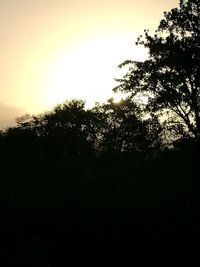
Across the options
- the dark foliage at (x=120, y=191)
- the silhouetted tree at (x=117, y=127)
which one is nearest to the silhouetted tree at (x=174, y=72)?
the dark foliage at (x=120, y=191)

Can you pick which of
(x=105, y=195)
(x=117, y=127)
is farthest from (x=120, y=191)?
(x=117, y=127)

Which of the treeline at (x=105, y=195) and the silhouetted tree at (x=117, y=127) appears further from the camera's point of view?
the silhouetted tree at (x=117, y=127)

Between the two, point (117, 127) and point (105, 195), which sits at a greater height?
point (117, 127)

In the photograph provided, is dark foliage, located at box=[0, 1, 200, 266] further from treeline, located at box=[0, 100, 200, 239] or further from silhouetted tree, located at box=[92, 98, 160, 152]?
silhouetted tree, located at box=[92, 98, 160, 152]

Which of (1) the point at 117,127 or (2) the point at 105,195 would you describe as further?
(1) the point at 117,127

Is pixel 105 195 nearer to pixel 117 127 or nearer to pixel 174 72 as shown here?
pixel 174 72

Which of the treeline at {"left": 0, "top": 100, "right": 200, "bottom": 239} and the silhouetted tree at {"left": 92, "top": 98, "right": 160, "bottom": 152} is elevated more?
the silhouetted tree at {"left": 92, "top": 98, "right": 160, "bottom": 152}

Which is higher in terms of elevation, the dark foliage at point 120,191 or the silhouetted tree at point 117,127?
the silhouetted tree at point 117,127

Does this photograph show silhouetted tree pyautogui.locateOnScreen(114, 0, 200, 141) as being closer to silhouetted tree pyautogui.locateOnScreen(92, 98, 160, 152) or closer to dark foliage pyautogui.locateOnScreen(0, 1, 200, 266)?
dark foliage pyautogui.locateOnScreen(0, 1, 200, 266)

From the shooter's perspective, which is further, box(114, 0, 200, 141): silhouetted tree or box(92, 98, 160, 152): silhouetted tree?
box(92, 98, 160, 152): silhouetted tree

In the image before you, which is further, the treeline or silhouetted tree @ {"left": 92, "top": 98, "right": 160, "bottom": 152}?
silhouetted tree @ {"left": 92, "top": 98, "right": 160, "bottom": 152}

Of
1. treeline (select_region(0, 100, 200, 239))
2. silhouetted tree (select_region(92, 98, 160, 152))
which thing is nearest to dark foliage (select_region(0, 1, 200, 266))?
treeline (select_region(0, 100, 200, 239))

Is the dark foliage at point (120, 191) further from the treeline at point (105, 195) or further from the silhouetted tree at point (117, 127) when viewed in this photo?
the silhouetted tree at point (117, 127)

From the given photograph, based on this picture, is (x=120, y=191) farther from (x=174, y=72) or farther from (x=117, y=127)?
(x=117, y=127)
